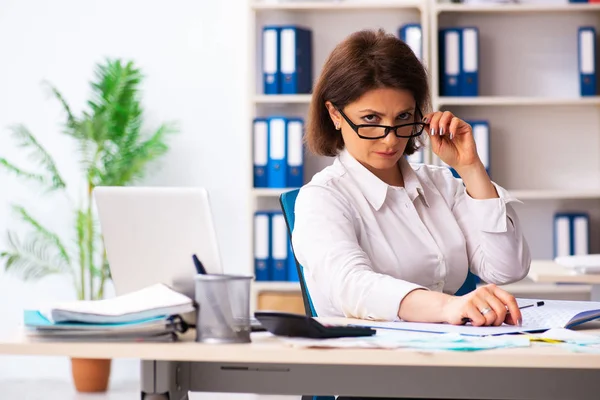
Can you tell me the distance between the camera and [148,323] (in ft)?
4.06

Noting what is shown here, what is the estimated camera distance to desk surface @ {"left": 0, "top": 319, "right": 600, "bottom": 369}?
43.9 inches

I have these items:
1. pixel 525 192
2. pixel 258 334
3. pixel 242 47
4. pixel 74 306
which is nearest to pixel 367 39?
pixel 258 334

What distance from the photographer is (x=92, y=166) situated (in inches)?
160

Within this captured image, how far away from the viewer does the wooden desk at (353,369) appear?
1125mm

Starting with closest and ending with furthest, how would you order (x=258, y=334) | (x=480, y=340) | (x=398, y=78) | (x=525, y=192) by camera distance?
(x=480, y=340) → (x=258, y=334) → (x=398, y=78) → (x=525, y=192)

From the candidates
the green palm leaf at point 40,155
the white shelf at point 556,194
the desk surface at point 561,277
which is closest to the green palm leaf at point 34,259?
the green palm leaf at point 40,155

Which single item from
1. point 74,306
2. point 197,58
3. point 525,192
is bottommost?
point 74,306

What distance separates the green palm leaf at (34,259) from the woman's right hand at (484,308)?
126 inches

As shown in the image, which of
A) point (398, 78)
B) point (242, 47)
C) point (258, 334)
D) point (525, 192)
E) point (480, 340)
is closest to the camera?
point (480, 340)

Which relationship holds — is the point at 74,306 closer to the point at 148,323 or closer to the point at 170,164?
the point at 148,323

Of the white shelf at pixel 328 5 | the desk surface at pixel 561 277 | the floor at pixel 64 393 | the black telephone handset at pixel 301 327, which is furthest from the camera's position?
the white shelf at pixel 328 5

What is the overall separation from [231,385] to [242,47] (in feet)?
11.0

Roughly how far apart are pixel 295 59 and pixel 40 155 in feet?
4.68

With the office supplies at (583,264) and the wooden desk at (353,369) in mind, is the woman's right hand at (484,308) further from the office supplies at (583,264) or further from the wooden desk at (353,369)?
the office supplies at (583,264)
